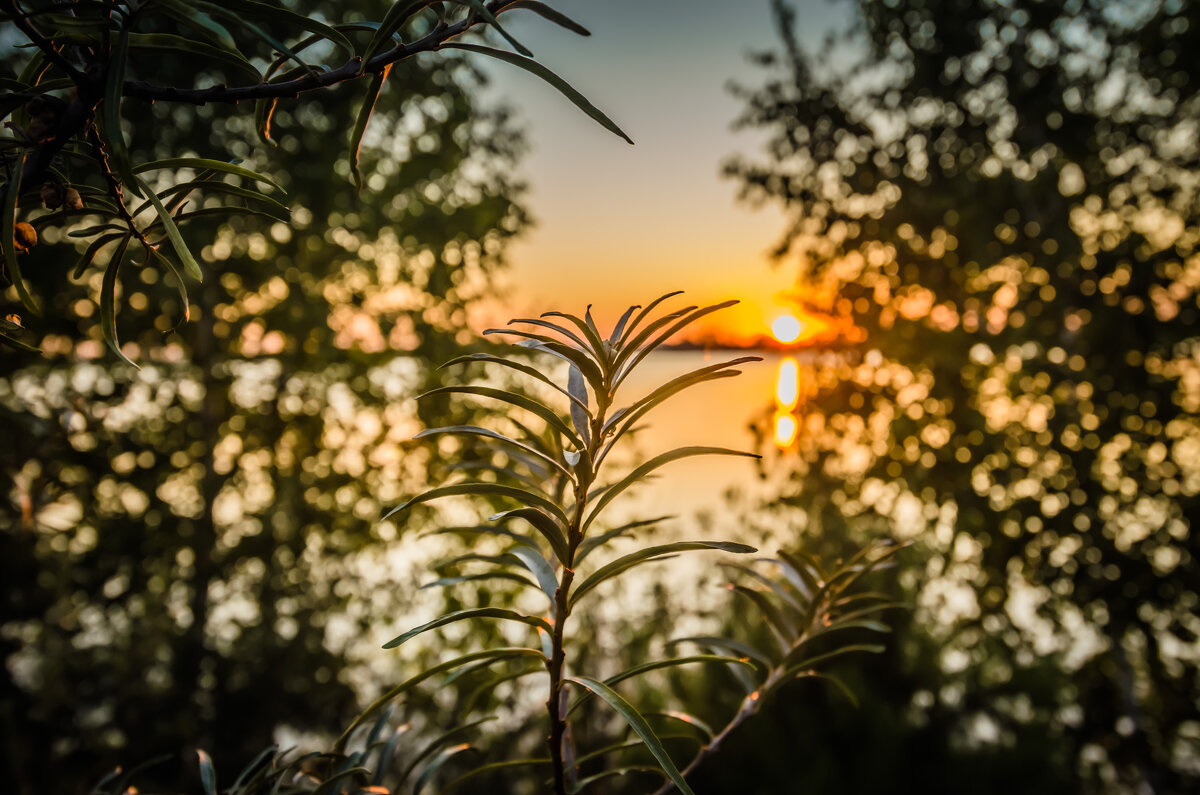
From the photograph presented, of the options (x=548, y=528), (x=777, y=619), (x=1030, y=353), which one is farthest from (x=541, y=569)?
(x=1030, y=353)

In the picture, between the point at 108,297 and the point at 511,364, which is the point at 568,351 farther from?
the point at 108,297

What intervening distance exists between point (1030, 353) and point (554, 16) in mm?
3063

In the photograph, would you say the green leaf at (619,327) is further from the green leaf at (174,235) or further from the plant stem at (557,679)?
the green leaf at (174,235)

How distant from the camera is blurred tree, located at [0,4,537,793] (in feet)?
10.9

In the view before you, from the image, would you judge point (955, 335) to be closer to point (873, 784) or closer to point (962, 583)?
point (962, 583)

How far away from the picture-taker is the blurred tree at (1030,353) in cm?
243

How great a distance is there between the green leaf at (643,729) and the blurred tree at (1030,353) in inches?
88.6

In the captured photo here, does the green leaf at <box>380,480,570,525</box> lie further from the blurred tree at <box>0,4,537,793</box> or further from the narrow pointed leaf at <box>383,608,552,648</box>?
the blurred tree at <box>0,4,537,793</box>

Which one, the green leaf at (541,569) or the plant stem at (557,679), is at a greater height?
the green leaf at (541,569)

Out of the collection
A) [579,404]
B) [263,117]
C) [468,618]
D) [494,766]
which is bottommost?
[494,766]

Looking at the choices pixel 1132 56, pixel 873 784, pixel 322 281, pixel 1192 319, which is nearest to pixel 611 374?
pixel 873 784

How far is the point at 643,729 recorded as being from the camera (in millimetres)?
401

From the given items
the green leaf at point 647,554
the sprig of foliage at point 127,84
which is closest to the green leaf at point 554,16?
the sprig of foliage at point 127,84

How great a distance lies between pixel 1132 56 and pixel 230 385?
540 centimetres
